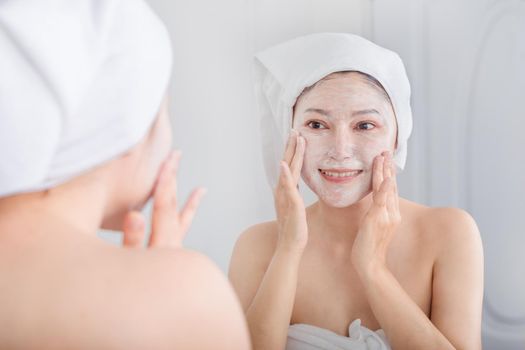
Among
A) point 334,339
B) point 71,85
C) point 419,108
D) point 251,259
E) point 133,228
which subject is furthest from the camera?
point 419,108

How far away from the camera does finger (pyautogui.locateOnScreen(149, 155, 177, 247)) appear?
96 cm

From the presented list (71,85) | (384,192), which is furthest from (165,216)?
(384,192)

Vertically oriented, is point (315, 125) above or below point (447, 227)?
above

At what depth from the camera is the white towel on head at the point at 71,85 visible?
2.53 ft

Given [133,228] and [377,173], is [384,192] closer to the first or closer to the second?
[377,173]

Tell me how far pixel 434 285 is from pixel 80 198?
0.90m

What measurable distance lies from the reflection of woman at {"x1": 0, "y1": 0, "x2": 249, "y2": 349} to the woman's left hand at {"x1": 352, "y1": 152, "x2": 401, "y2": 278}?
2.22 feet

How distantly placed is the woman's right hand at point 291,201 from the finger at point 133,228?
0.59 metres

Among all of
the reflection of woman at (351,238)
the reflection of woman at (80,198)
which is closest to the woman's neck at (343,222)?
the reflection of woman at (351,238)

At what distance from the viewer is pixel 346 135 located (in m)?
1.49

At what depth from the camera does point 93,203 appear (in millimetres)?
860

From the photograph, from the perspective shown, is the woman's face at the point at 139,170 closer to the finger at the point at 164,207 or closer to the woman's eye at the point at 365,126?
the finger at the point at 164,207

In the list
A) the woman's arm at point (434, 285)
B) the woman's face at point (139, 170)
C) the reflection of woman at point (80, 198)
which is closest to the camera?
the reflection of woman at point (80, 198)

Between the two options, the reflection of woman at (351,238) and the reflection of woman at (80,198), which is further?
the reflection of woman at (351,238)
